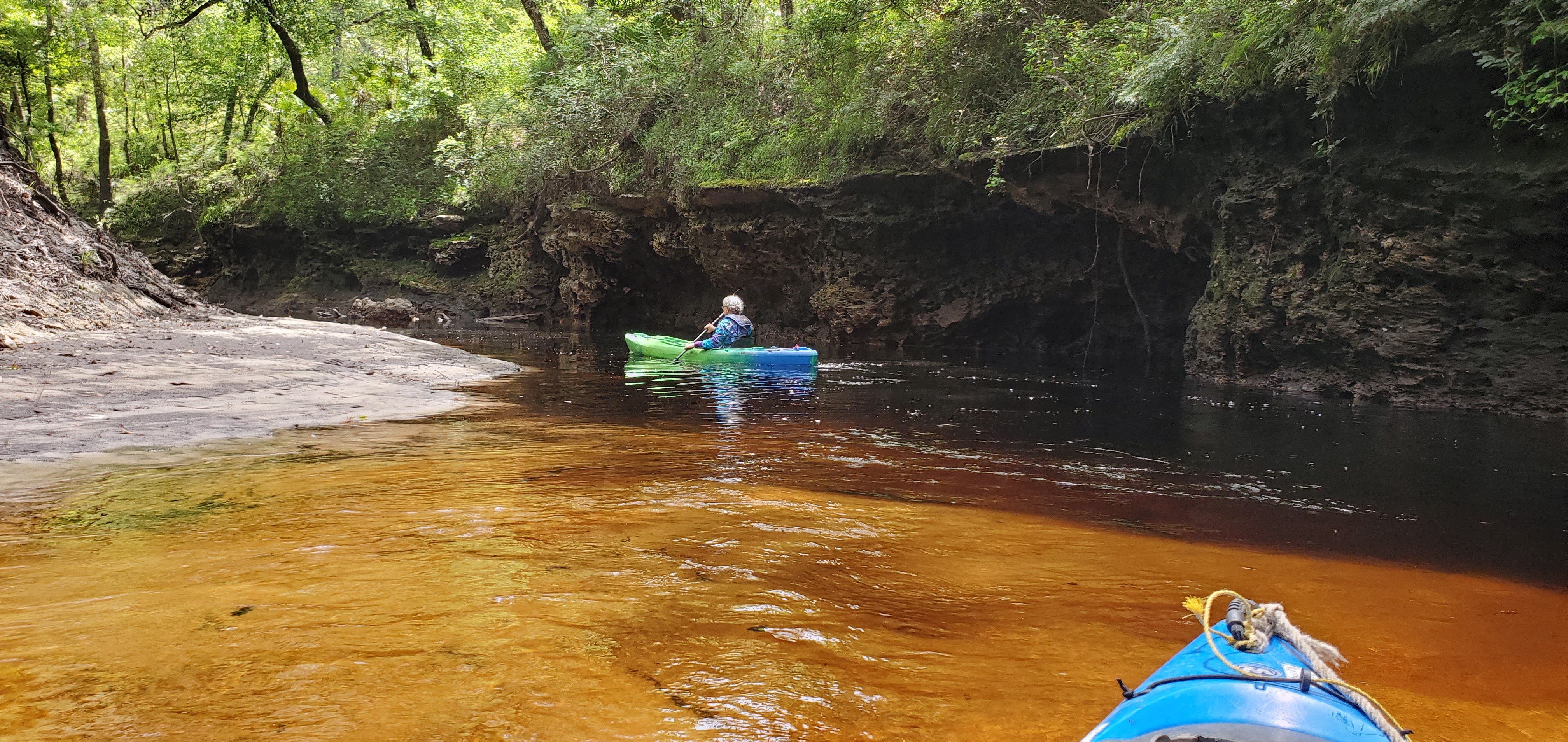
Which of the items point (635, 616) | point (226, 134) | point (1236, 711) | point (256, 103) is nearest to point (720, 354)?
point (635, 616)

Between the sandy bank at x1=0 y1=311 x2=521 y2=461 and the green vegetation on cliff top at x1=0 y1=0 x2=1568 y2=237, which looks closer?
the sandy bank at x1=0 y1=311 x2=521 y2=461

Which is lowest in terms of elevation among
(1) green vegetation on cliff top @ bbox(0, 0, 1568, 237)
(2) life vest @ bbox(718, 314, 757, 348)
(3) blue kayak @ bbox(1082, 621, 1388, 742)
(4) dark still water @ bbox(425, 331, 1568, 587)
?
(4) dark still water @ bbox(425, 331, 1568, 587)

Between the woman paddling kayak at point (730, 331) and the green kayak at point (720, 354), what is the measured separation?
13 centimetres

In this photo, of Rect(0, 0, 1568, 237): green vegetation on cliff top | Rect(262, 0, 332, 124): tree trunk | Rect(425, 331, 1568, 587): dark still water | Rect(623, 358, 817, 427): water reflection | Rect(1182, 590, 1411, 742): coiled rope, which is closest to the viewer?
Rect(1182, 590, 1411, 742): coiled rope

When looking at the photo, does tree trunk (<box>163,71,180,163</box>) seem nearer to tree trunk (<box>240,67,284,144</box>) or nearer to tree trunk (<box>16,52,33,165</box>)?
tree trunk (<box>240,67,284,144</box>)

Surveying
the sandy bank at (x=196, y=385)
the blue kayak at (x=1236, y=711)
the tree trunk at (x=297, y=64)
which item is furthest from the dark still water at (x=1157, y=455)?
the tree trunk at (x=297, y=64)

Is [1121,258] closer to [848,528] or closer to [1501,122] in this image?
[1501,122]

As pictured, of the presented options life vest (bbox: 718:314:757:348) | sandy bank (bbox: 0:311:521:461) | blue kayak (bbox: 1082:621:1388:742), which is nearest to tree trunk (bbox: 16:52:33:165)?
sandy bank (bbox: 0:311:521:461)

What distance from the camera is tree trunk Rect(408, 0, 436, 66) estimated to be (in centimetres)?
2489

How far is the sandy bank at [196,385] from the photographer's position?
5.65 meters

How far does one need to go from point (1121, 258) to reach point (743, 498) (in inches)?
452

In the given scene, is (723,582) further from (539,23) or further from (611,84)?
(539,23)

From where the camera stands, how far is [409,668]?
2428 millimetres

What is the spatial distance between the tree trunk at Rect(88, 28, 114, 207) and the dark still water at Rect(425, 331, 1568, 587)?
20.3 metres
